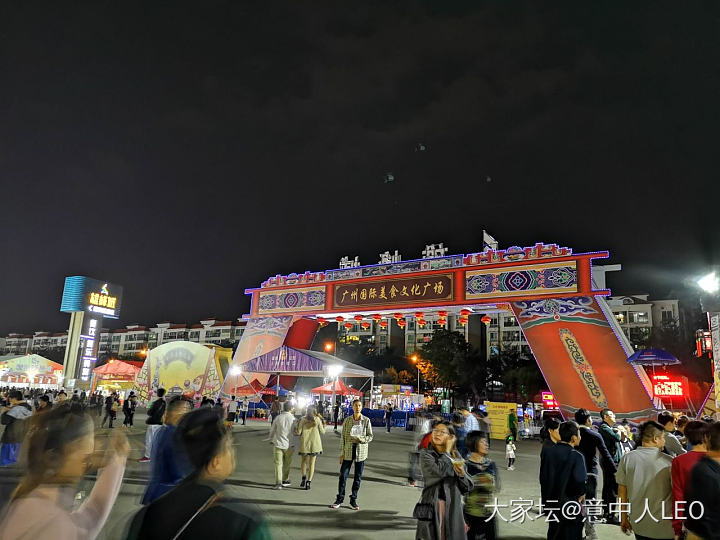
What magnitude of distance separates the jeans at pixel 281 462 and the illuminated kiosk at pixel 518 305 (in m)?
10.9

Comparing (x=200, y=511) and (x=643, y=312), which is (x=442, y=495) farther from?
(x=643, y=312)

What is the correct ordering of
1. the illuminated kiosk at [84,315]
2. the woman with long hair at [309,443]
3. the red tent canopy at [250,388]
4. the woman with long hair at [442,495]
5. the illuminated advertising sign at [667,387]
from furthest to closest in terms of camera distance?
the illuminated kiosk at [84,315]
the red tent canopy at [250,388]
the illuminated advertising sign at [667,387]
the woman with long hair at [309,443]
the woman with long hair at [442,495]

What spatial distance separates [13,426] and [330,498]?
5219 millimetres

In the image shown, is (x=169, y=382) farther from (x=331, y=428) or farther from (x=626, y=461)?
(x=626, y=461)

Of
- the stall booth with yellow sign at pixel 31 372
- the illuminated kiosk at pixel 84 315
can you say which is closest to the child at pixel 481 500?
the illuminated kiosk at pixel 84 315

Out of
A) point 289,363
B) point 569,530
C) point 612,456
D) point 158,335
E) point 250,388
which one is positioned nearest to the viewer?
point 569,530

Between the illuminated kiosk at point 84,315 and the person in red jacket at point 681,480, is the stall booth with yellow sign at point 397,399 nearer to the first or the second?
the illuminated kiosk at point 84,315

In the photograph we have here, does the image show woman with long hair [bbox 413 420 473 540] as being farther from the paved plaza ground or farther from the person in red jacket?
the person in red jacket

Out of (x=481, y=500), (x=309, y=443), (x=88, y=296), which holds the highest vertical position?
(x=88, y=296)

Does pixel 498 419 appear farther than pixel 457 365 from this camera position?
No

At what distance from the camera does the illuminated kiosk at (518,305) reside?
16.0m

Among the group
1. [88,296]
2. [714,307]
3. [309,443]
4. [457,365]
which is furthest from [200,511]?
[88,296]

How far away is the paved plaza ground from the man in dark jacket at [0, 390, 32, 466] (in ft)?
1.67

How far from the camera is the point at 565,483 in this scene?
4676 mm
